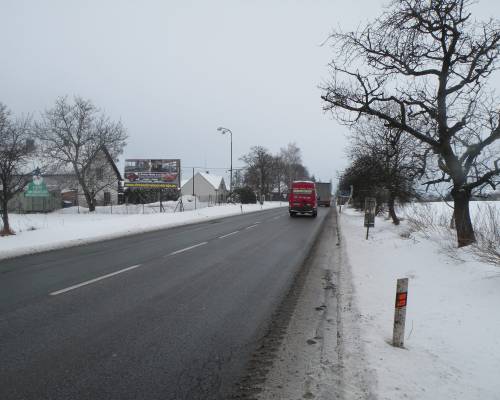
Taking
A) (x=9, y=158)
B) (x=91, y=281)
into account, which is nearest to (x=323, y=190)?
(x=9, y=158)

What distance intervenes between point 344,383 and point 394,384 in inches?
18.2

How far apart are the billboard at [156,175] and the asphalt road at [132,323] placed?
28412mm

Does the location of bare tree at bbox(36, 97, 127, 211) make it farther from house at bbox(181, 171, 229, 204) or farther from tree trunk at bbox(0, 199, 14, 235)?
house at bbox(181, 171, 229, 204)

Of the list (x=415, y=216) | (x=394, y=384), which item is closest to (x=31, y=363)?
(x=394, y=384)

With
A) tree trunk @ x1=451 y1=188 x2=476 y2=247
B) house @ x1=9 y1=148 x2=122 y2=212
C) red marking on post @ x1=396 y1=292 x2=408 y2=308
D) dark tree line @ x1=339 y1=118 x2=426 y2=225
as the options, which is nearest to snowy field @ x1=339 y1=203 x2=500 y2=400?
red marking on post @ x1=396 y1=292 x2=408 y2=308

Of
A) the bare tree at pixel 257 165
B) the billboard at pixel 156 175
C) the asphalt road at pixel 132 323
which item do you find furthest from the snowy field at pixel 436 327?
the bare tree at pixel 257 165

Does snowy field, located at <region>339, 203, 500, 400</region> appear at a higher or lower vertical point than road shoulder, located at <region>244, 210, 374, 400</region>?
higher

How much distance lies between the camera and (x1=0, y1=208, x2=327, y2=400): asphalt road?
10.5 ft

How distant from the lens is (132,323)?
15.4 ft

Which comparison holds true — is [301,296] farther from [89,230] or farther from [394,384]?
[89,230]

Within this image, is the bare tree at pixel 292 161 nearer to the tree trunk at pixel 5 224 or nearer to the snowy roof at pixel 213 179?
the snowy roof at pixel 213 179

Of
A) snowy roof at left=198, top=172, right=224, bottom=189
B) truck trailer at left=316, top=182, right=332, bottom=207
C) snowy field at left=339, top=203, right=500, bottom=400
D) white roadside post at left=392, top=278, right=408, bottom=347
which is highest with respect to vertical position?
snowy roof at left=198, top=172, right=224, bottom=189

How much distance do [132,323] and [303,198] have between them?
2561cm

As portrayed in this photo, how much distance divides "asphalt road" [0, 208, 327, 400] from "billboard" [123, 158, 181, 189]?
2841cm
